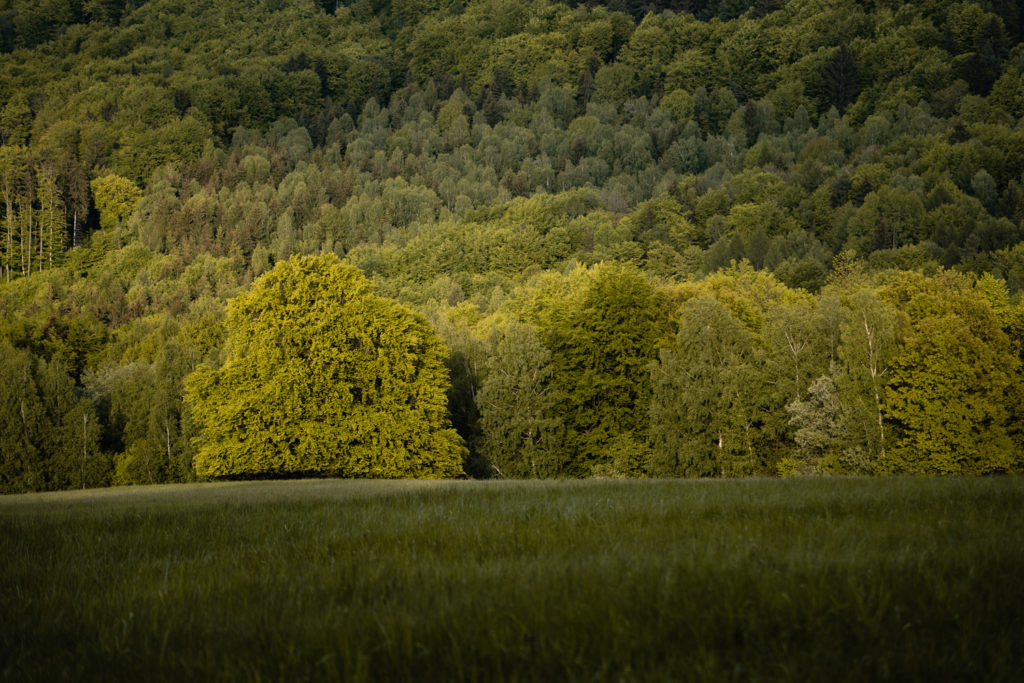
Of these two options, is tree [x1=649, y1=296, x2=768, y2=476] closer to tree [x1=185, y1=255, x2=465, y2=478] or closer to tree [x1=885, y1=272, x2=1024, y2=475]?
tree [x1=885, y1=272, x2=1024, y2=475]

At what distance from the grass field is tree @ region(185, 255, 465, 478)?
141ft

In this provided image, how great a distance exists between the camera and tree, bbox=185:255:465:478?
50.6 meters

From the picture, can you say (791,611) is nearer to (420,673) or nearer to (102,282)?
(420,673)

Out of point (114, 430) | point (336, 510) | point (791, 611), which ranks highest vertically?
point (791, 611)

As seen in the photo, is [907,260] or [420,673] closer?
[420,673]

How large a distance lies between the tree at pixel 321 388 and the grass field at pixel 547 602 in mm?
43021

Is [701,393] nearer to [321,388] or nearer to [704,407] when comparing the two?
[704,407]

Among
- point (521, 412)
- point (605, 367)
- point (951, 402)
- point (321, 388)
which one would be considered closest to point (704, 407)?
point (605, 367)

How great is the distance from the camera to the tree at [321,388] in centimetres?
5056

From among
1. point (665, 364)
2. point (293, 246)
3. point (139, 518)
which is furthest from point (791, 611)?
point (293, 246)

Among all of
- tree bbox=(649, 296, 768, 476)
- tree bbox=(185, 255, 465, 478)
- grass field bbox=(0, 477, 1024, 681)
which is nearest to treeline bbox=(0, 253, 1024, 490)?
tree bbox=(649, 296, 768, 476)

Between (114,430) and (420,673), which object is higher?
(420,673)

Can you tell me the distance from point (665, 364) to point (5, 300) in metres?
174

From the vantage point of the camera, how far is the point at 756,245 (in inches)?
5876
